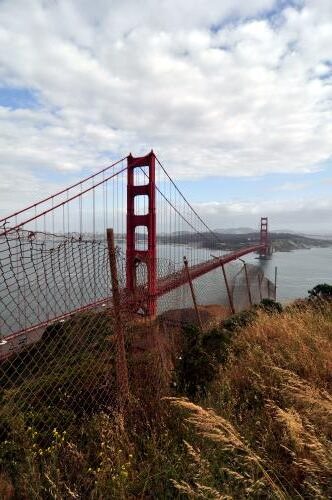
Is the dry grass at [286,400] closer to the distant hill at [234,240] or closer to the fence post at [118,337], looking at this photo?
the fence post at [118,337]

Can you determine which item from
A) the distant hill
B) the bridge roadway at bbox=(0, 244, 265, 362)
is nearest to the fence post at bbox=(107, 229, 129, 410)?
the bridge roadway at bbox=(0, 244, 265, 362)

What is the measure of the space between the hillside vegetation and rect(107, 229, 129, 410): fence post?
13 centimetres

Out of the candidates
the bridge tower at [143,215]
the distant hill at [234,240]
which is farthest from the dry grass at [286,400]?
the distant hill at [234,240]

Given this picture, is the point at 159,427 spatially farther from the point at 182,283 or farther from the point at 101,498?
the point at 182,283

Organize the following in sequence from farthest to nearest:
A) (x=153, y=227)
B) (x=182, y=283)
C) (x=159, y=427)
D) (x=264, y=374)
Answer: (x=153, y=227) → (x=182, y=283) → (x=264, y=374) → (x=159, y=427)

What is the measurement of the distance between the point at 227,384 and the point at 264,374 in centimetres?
44

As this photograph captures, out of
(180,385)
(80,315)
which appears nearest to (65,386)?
(80,315)

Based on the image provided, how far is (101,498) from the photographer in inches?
78.6

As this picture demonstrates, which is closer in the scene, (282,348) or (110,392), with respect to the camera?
(110,392)

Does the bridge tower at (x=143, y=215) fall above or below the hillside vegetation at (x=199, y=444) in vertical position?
above

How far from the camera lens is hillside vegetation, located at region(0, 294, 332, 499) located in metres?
1.98

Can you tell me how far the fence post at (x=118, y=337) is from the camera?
9.87 ft

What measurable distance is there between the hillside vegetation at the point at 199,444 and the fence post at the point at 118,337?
0.42ft

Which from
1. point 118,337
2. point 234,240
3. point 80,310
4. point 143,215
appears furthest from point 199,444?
point 234,240
